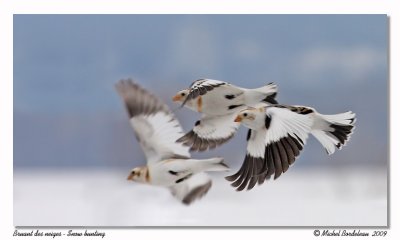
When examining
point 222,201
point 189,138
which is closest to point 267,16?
point 189,138

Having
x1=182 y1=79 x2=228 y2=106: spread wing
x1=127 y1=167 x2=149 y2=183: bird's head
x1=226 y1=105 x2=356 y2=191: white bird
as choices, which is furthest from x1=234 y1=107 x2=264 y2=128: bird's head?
x1=127 y1=167 x2=149 y2=183: bird's head

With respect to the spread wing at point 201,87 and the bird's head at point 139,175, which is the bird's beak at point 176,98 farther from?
the bird's head at point 139,175

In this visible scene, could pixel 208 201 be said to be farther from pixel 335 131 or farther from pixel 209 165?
pixel 335 131

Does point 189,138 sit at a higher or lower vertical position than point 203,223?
higher

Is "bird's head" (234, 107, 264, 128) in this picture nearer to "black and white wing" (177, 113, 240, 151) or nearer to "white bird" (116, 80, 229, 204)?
"black and white wing" (177, 113, 240, 151)
